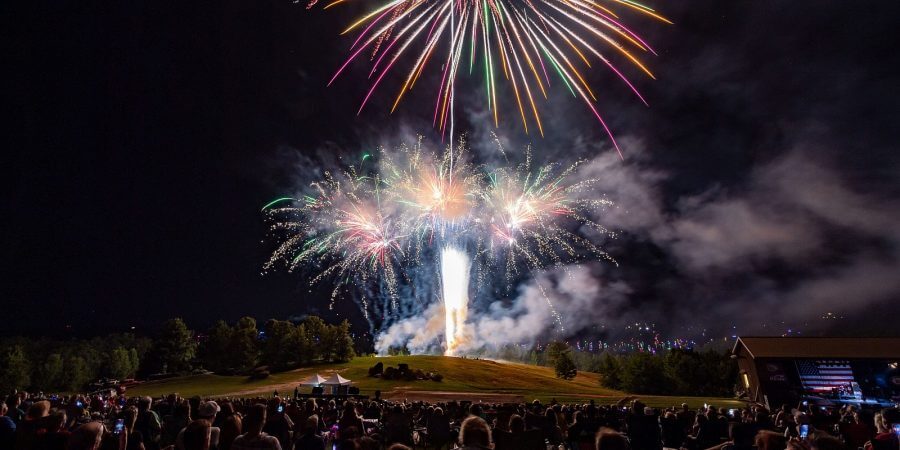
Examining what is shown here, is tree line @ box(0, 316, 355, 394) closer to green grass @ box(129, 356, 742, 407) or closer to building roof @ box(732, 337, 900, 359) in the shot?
green grass @ box(129, 356, 742, 407)

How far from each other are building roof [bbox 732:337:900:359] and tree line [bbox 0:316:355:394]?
65.1 meters

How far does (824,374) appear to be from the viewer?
134 feet

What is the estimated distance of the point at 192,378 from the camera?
75062 mm

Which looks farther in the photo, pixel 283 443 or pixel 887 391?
pixel 887 391

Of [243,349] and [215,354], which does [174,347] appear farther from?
[243,349]

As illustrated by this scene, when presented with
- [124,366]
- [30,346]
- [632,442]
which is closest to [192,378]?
[124,366]

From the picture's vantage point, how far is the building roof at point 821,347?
41.4 metres

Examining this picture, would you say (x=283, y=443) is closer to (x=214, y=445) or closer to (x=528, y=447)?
(x=214, y=445)

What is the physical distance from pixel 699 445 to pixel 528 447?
5473mm

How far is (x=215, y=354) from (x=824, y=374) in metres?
91.6

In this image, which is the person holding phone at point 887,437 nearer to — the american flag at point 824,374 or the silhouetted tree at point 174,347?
the american flag at point 824,374

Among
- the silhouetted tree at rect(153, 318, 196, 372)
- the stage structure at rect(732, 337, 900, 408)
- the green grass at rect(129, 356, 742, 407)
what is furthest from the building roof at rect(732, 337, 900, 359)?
the silhouetted tree at rect(153, 318, 196, 372)

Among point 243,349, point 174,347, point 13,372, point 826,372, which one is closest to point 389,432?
point 826,372

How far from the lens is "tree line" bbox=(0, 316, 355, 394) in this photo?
272 feet
